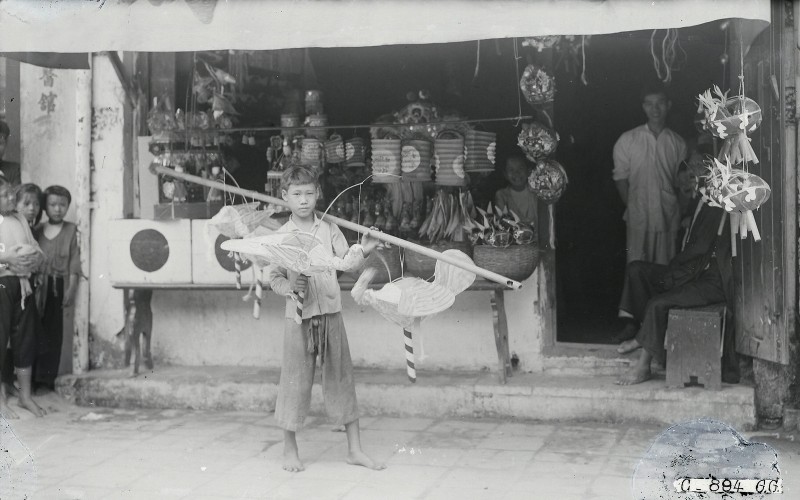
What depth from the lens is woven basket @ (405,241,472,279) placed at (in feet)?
20.3

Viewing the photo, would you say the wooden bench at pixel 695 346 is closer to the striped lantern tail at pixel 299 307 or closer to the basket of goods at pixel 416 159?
the basket of goods at pixel 416 159

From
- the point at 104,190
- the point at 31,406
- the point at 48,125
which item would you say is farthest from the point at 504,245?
the point at 48,125

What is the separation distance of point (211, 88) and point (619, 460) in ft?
12.5

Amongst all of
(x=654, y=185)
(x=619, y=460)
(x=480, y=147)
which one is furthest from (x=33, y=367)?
(x=654, y=185)

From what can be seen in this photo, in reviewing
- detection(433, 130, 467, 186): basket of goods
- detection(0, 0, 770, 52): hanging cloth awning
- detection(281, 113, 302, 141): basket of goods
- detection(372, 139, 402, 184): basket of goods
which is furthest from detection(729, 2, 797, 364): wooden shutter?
detection(281, 113, 302, 141): basket of goods

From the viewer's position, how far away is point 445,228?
6.27m

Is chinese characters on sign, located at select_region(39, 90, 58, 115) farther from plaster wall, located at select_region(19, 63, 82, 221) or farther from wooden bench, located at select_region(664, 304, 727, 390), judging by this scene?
wooden bench, located at select_region(664, 304, 727, 390)

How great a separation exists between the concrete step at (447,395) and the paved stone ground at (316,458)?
0.10 m

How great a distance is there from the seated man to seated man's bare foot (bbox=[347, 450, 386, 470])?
184 cm

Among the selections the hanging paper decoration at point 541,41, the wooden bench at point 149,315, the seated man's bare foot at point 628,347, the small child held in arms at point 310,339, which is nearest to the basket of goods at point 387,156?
the wooden bench at point 149,315

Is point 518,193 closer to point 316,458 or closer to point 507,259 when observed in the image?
point 507,259

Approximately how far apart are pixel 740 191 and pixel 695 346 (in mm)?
1189

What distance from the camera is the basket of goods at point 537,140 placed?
19.8 feet

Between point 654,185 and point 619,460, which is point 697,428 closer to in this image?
point 619,460
